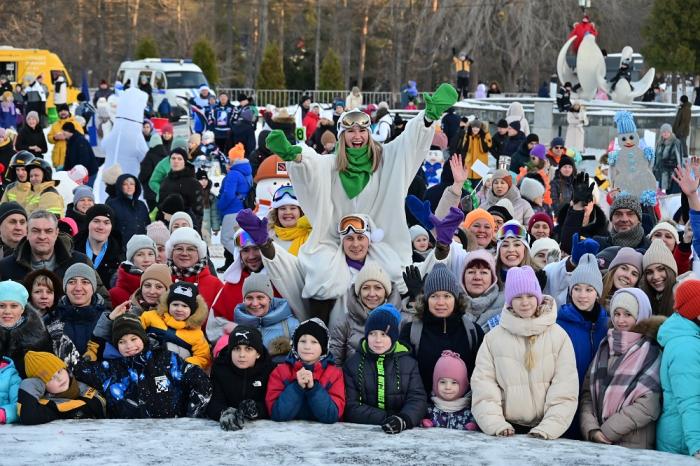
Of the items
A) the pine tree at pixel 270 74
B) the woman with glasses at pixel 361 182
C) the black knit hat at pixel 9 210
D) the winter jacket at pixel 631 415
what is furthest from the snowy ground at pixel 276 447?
the pine tree at pixel 270 74

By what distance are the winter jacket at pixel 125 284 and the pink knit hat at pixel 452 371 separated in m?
2.14

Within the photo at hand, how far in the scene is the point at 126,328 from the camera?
5.68 metres

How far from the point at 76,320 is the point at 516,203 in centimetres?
482

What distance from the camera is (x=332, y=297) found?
6.43 m

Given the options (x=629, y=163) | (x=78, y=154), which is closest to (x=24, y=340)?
(x=629, y=163)

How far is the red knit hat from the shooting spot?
5.41 metres

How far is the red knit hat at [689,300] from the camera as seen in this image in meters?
5.41

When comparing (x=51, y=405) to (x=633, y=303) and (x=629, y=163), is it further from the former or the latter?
(x=629, y=163)

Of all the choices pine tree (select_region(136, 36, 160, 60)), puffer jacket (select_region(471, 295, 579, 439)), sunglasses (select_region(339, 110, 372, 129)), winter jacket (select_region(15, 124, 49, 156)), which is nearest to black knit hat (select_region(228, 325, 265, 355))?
puffer jacket (select_region(471, 295, 579, 439))

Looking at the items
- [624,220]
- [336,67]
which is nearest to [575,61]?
[336,67]

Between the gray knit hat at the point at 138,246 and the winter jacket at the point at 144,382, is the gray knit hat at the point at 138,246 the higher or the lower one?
the higher one

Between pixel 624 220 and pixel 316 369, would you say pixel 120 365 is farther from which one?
pixel 624 220

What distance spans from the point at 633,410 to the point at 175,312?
2.24 m

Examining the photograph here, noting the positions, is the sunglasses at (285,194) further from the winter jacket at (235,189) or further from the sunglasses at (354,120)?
the winter jacket at (235,189)
